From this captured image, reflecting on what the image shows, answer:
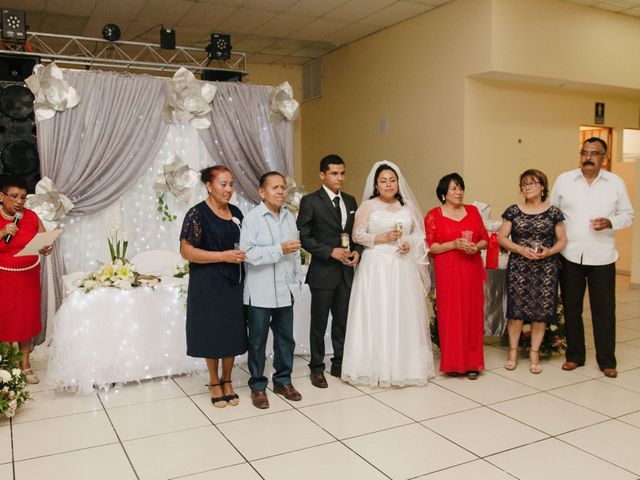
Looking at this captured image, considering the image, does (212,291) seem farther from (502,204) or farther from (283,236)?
(502,204)

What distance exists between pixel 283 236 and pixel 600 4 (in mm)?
6259

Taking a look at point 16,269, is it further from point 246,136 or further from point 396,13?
point 396,13

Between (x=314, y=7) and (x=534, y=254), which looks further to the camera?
(x=314, y=7)

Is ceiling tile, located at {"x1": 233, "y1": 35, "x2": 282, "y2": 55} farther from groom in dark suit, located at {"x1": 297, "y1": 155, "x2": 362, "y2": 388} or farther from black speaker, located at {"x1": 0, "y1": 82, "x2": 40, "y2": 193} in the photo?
groom in dark suit, located at {"x1": 297, "y1": 155, "x2": 362, "y2": 388}

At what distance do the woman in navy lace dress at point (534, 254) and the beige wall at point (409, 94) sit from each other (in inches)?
125

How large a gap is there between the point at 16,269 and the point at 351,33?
243 inches

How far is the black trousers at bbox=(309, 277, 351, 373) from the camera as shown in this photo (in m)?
4.16

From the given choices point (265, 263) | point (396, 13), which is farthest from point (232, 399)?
point (396, 13)

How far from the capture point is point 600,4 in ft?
25.1

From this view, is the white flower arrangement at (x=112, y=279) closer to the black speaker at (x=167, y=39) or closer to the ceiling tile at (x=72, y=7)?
the black speaker at (x=167, y=39)

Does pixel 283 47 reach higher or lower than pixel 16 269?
higher

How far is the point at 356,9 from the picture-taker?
24.9 ft

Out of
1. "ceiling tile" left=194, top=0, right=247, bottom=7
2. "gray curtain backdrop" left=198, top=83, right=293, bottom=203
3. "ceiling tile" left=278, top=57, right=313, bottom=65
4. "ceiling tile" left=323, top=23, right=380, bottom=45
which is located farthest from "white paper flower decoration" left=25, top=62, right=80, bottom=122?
"ceiling tile" left=278, top=57, right=313, bottom=65

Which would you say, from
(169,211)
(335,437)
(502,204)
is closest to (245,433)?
(335,437)
